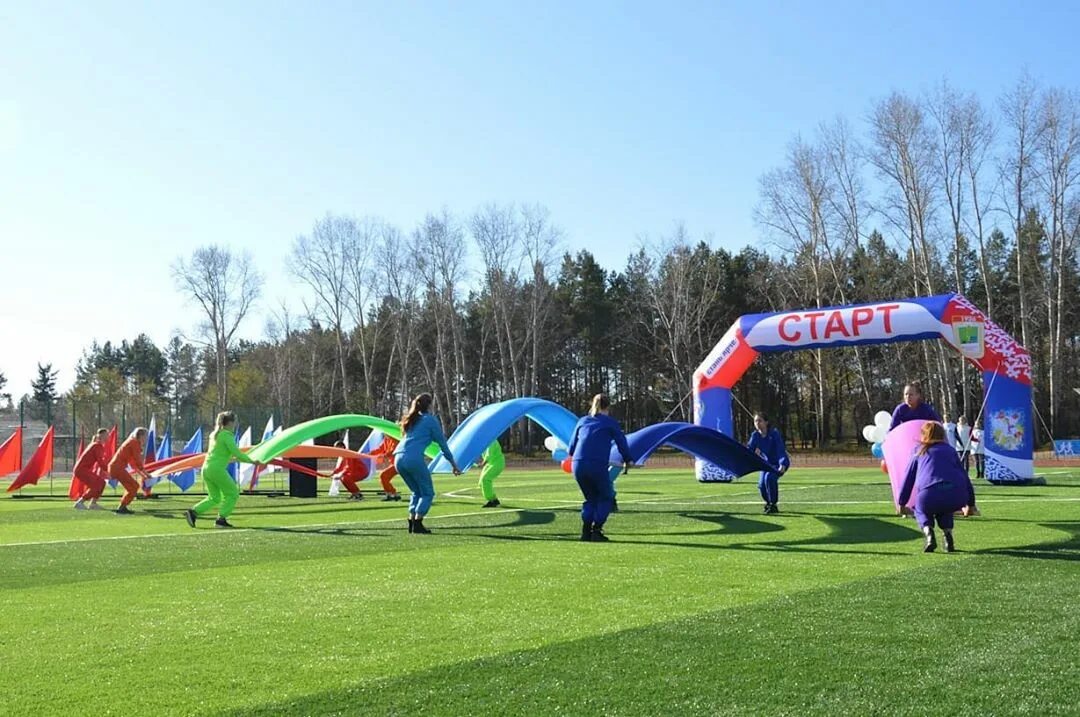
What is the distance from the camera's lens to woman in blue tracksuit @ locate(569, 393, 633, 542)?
42.2 ft

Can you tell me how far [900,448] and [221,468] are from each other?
1022 cm

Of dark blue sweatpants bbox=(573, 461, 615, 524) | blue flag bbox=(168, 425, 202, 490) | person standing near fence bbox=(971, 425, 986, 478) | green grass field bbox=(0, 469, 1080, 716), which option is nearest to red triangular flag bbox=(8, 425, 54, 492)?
blue flag bbox=(168, 425, 202, 490)

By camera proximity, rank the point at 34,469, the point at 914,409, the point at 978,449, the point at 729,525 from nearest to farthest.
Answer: the point at 914,409 → the point at 729,525 → the point at 978,449 → the point at 34,469

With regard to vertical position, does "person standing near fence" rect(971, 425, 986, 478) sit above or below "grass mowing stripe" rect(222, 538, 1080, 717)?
above

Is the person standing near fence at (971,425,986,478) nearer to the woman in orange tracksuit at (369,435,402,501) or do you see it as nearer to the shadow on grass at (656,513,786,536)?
the shadow on grass at (656,513,786,536)

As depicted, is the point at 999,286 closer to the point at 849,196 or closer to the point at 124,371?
the point at 849,196

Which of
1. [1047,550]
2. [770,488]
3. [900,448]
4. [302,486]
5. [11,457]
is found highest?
[11,457]

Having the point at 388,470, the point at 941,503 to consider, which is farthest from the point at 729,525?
the point at 388,470

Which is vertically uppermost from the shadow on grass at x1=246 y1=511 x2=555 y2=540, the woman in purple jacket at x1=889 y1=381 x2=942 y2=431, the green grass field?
the woman in purple jacket at x1=889 y1=381 x2=942 y2=431

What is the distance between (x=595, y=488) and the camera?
42.2 ft

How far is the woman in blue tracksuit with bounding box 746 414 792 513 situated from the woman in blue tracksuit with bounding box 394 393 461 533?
220 inches

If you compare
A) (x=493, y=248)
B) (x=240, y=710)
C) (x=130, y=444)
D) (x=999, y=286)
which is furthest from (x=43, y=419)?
(x=999, y=286)

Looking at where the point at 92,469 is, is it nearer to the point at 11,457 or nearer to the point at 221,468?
the point at 221,468

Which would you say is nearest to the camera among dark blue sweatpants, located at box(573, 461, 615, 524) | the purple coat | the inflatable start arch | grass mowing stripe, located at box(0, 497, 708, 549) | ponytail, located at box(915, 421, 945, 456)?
the purple coat
